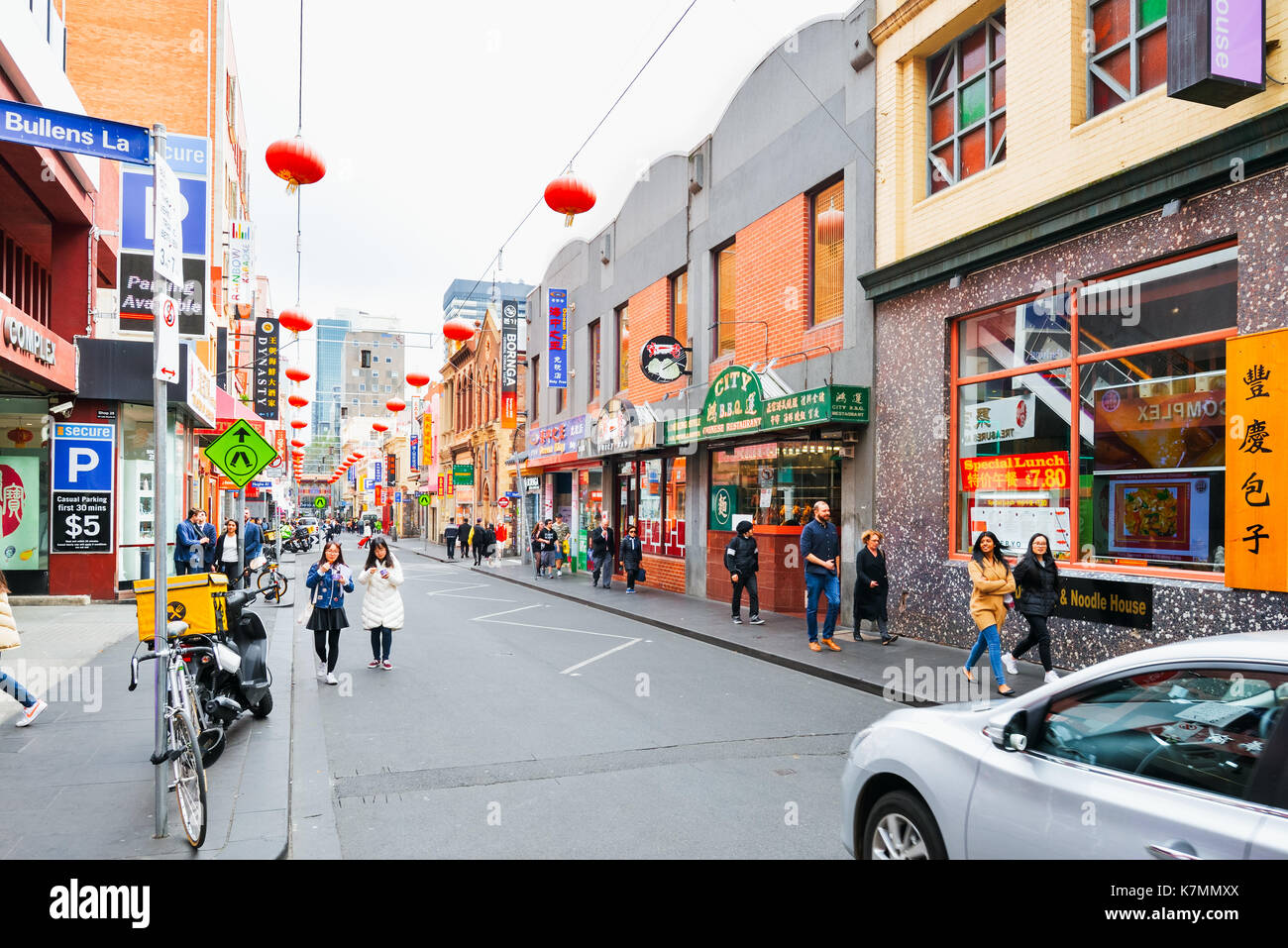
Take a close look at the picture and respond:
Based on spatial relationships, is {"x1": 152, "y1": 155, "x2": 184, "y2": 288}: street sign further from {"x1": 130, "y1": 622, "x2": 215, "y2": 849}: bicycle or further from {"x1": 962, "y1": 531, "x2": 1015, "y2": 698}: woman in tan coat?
{"x1": 962, "y1": 531, "x2": 1015, "y2": 698}: woman in tan coat

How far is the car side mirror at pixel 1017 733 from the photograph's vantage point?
334 centimetres

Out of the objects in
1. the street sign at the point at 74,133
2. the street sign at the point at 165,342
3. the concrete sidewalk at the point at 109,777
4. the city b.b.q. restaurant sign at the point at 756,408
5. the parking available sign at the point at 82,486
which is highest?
the street sign at the point at 74,133

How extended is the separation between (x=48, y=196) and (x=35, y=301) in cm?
302

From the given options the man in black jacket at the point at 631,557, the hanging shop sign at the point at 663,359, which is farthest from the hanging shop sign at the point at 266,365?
the hanging shop sign at the point at 663,359

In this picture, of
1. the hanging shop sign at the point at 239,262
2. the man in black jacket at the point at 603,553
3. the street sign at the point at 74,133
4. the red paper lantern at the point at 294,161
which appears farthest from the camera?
the hanging shop sign at the point at 239,262

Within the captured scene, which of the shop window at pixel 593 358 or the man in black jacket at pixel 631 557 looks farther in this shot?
the shop window at pixel 593 358

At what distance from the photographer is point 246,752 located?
21.8 ft

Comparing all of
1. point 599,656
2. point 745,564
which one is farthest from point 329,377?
point 599,656

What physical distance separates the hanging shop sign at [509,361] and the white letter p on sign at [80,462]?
1813 centimetres

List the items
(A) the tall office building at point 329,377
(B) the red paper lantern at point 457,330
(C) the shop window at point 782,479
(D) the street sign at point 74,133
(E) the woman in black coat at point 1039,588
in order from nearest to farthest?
(D) the street sign at point 74,133, (E) the woman in black coat at point 1039,588, (C) the shop window at point 782,479, (B) the red paper lantern at point 457,330, (A) the tall office building at point 329,377

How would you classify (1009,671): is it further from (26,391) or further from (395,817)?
(26,391)

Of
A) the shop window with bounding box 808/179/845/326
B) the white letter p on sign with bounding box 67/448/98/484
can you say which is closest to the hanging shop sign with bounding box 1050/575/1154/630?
the shop window with bounding box 808/179/845/326

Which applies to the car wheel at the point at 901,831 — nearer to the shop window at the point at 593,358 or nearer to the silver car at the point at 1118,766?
the silver car at the point at 1118,766

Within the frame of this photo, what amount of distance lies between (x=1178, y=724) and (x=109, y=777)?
6.26m
